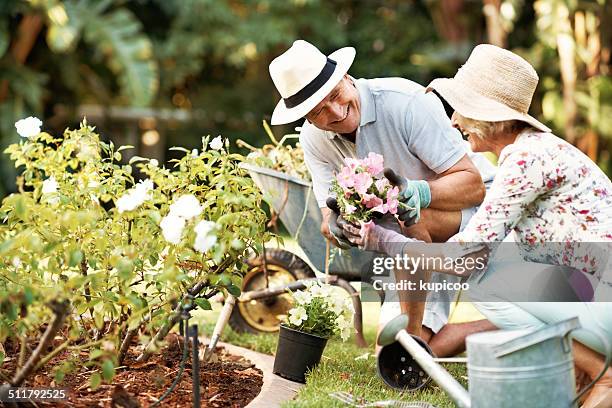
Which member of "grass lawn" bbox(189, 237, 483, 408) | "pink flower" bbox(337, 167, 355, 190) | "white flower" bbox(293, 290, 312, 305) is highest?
"pink flower" bbox(337, 167, 355, 190)

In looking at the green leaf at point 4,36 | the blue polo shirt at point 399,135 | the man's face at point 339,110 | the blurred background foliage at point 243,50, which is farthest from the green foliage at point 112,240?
the green leaf at point 4,36

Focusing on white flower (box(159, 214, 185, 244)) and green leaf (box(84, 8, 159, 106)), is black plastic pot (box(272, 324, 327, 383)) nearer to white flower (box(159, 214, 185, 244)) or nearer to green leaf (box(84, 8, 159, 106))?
white flower (box(159, 214, 185, 244))

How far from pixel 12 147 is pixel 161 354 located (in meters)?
0.98

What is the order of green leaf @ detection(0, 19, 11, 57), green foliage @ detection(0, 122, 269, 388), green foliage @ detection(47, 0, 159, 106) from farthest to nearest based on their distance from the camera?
green foliage @ detection(47, 0, 159, 106) → green leaf @ detection(0, 19, 11, 57) → green foliage @ detection(0, 122, 269, 388)

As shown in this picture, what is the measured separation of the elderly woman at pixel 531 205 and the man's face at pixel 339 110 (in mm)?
Result: 490

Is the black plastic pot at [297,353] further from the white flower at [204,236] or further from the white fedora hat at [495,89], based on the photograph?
the white fedora hat at [495,89]

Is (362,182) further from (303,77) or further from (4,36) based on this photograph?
(4,36)

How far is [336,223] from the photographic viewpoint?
11.0 feet

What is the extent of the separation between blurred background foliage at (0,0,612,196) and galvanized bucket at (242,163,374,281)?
584 cm

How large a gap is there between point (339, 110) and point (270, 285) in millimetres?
1459

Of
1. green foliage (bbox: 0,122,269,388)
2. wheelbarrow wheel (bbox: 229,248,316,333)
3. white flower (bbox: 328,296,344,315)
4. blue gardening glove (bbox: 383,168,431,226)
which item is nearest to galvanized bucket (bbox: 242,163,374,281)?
wheelbarrow wheel (bbox: 229,248,316,333)

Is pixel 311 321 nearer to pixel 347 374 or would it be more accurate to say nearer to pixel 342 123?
pixel 347 374

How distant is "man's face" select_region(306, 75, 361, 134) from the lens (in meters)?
3.38

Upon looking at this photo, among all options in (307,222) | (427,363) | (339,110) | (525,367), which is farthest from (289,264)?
(525,367)
